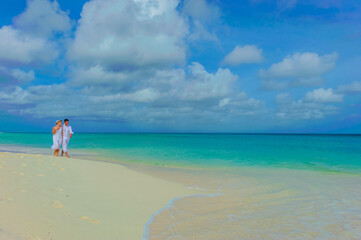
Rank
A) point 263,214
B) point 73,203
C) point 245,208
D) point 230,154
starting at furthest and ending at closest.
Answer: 1. point 230,154
2. point 245,208
3. point 263,214
4. point 73,203

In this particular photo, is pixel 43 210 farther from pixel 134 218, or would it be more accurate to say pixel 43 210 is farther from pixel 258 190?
pixel 258 190

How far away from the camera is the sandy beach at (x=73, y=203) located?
12.1ft

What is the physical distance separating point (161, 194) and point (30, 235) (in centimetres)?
463

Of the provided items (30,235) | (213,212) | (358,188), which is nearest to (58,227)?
(30,235)

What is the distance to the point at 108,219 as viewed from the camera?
4727 millimetres

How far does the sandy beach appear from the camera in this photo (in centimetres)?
370

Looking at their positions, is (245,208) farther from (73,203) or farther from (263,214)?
(73,203)

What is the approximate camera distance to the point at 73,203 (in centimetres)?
511

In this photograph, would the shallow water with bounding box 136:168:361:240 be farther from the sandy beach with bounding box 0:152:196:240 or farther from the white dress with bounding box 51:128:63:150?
the white dress with bounding box 51:128:63:150

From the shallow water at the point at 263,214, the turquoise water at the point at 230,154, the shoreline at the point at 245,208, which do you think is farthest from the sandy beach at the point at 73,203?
the turquoise water at the point at 230,154

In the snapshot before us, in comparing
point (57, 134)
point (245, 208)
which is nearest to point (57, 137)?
point (57, 134)

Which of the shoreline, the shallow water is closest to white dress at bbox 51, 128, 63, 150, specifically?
the shoreline

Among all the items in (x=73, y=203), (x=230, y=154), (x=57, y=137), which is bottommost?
(x=230, y=154)

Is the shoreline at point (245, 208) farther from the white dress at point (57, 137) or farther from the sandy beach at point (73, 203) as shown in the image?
the white dress at point (57, 137)
